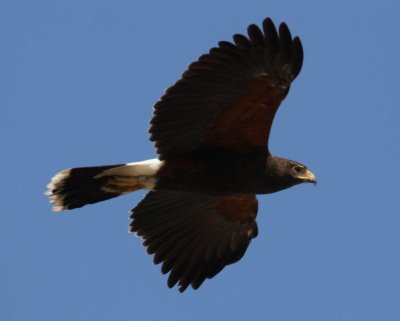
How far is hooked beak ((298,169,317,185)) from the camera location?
14.0m

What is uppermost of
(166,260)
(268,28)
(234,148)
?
(268,28)

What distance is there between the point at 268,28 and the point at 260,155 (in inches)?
72.0

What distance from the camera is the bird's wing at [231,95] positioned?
12.9 meters

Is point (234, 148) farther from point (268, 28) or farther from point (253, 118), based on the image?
point (268, 28)

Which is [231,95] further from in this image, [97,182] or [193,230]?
[193,230]

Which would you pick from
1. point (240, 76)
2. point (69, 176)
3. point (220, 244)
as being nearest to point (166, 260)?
point (220, 244)

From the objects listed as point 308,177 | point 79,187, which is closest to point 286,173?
point 308,177

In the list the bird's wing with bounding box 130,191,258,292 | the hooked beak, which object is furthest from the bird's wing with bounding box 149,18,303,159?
the bird's wing with bounding box 130,191,258,292

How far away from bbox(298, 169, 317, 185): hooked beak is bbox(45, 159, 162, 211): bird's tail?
1901 millimetres

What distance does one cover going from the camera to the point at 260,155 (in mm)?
13789

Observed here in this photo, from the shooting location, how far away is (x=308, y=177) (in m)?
14.0

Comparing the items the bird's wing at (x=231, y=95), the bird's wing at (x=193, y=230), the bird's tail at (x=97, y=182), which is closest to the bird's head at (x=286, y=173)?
the bird's wing at (x=231, y=95)

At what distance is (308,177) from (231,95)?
1624 millimetres

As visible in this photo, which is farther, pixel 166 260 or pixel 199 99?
pixel 166 260
